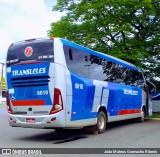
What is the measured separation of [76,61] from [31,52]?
1.66 meters

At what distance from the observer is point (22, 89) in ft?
37.8

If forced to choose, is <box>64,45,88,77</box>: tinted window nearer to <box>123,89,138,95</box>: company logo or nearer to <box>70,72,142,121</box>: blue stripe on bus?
<box>70,72,142,121</box>: blue stripe on bus

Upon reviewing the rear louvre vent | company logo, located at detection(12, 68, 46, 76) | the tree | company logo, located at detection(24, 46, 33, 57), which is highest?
the tree

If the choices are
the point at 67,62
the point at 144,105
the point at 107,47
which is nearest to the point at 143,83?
the point at 144,105

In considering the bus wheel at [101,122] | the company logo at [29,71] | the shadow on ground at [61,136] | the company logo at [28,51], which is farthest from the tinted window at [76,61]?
the shadow on ground at [61,136]

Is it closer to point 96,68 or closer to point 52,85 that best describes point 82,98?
point 52,85

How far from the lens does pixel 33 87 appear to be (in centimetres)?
1133

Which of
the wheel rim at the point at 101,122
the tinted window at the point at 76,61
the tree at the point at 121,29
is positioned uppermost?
the tree at the point at 121,29

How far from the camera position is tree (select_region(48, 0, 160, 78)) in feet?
72.1

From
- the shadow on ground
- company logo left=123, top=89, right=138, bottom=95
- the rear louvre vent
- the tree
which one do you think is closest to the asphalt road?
the shadow on ground

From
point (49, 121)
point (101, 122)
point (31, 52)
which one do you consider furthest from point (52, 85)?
point (101, 122)

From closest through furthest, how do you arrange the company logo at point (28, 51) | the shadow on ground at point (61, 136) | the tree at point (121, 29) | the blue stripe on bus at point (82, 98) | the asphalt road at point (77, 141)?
the asphalt road at point (77, 141)
the company logo at point (28, 51)
the blue stripe on bus at point (82, 98)
the shadow on ground at point (61, 136)
the tree at point (121, 29)

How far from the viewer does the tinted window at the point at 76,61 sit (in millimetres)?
11485

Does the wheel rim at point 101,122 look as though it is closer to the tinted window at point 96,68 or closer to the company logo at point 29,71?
the tinted window at point 96,68
